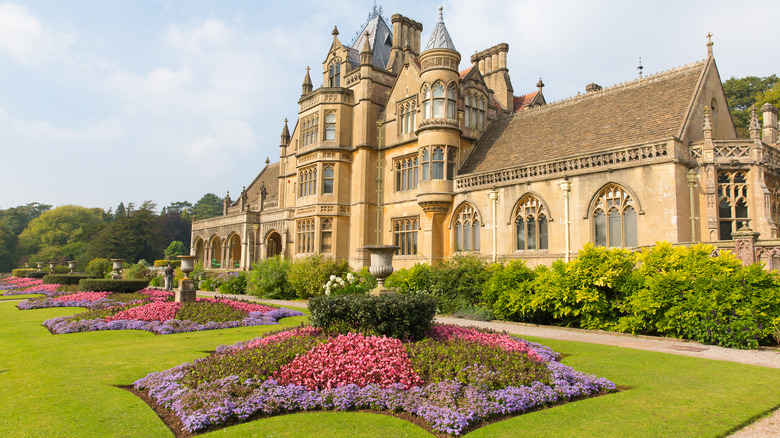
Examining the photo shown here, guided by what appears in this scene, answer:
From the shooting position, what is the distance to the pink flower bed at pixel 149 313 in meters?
15.1

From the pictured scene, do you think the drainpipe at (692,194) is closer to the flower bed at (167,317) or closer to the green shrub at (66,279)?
the flower bed at (167,317)

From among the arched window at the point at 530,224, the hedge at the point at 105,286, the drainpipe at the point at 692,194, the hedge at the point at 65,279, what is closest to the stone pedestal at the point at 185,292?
the hedge at the point at 105,286

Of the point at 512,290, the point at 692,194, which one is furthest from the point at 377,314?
the point at 692,194

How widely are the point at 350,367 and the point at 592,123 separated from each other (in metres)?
18.8

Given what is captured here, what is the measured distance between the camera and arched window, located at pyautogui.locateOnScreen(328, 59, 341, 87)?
33562 mm

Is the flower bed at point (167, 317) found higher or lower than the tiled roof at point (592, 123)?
lower

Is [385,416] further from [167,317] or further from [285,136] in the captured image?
[285,136]

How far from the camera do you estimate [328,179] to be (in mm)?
31234

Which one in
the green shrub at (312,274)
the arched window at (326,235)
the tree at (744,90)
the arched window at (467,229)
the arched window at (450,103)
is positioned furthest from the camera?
the tree at (744,90)

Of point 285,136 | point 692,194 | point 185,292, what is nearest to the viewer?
point 692,194

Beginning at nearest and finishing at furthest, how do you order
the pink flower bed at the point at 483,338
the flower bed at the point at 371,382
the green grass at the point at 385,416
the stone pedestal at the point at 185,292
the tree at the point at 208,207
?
the green grass at the point at 385,416 < the flower bed at the point at 371,382 < the pink flower bed at the point at 483,338 < the stone pedestal at the point at 185,292 < the tree at the point at 208,207

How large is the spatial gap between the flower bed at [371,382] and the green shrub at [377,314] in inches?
21.8

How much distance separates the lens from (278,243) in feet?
136

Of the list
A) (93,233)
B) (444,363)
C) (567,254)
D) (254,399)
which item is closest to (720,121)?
(567,254)
